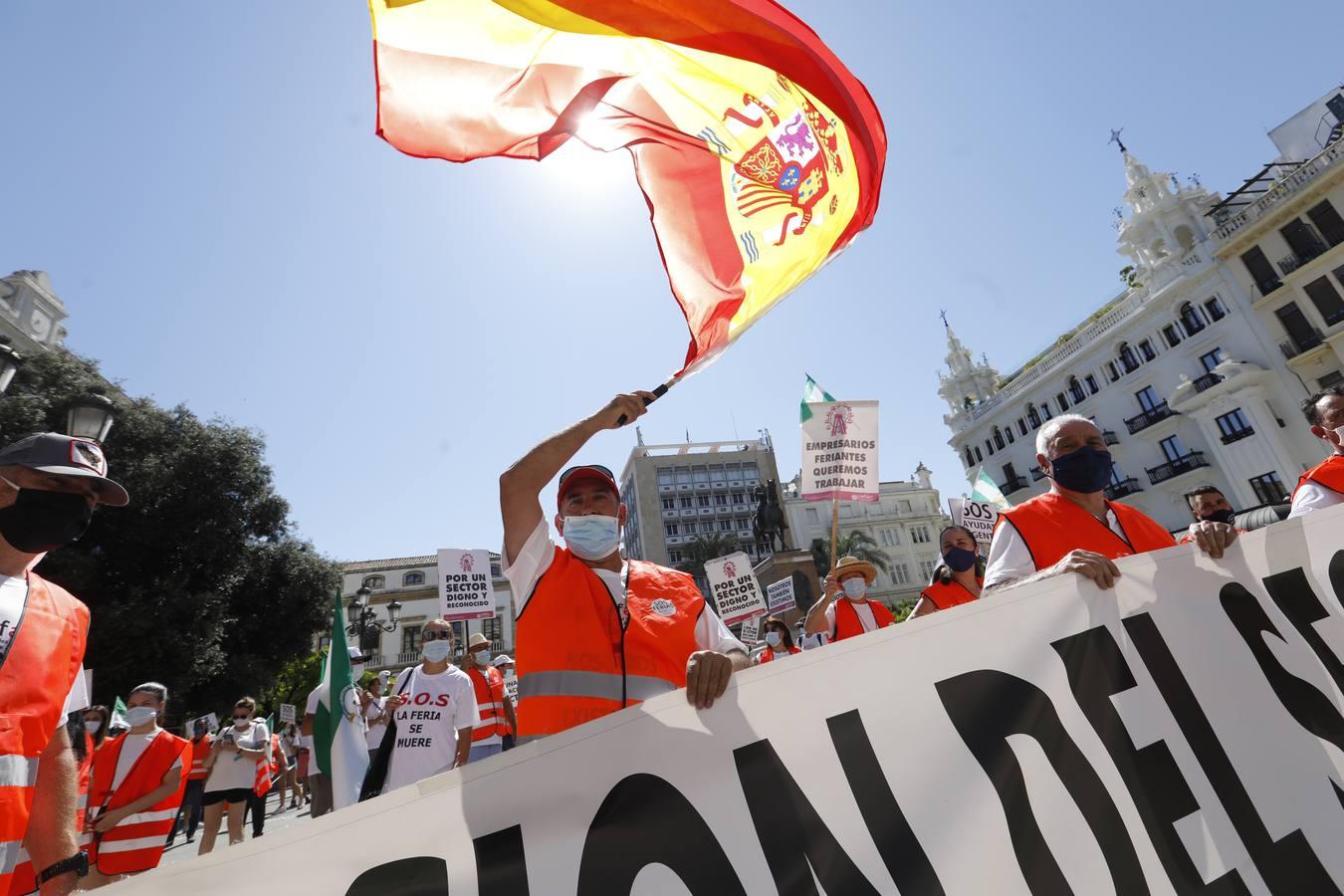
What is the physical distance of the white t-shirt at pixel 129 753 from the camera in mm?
5047

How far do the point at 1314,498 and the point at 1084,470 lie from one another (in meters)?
1.61

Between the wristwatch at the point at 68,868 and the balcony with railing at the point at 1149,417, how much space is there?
3916cm

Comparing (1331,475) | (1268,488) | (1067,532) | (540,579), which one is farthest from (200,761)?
(1268,488)

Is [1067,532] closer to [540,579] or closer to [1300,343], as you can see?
[540,579]

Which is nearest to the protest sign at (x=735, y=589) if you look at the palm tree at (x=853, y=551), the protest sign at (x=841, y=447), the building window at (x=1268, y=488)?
the protest sign at (x=841, y=447)

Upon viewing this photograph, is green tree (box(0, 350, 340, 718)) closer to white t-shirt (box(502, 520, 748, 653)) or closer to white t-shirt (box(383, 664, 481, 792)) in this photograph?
white t-shirt (box(383, 664, 481, 792))

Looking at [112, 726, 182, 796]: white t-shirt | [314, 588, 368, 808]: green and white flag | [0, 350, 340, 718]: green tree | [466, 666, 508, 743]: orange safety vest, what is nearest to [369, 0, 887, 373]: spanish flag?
[314, 588, 368, 808]: green and white flag

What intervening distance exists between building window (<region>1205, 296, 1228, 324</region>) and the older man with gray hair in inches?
1397

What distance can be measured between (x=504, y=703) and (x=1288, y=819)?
7.55 m

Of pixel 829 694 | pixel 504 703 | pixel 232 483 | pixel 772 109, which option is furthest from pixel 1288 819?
pixel 232 483

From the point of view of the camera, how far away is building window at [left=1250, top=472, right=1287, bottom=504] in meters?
27.1

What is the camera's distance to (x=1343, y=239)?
25.6m

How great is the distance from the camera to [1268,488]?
27.8 metres

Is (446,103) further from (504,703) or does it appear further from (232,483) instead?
(232,483)
